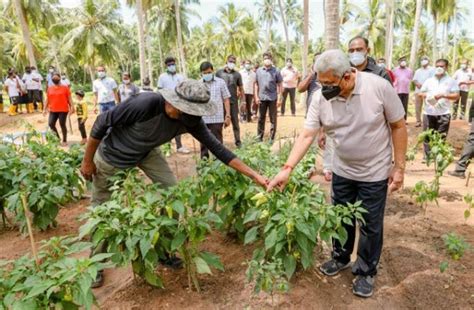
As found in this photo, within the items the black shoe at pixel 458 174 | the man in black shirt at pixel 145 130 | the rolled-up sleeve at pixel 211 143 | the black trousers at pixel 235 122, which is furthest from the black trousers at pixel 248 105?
the rolled-up sleeve at pixel 211 143

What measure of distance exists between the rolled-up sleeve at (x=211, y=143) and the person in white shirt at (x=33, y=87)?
508 inches

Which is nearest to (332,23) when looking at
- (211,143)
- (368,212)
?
(211,143)

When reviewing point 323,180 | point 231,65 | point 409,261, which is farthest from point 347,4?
point 409,261

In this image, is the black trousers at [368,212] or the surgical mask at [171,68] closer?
the black trousers at [368,212]

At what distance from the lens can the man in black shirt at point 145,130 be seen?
8.39ft

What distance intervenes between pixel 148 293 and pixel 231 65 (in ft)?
18.5

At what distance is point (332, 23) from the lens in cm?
560

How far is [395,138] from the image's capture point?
244 cm

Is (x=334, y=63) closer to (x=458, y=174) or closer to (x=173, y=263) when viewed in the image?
(x=173, y=263)

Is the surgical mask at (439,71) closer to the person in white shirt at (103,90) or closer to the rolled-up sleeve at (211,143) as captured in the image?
the rolled-up sleeve at (211,143)

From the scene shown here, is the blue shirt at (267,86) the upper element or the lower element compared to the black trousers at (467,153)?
upper

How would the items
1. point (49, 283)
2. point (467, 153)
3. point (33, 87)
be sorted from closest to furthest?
point (49, 283) < point (467, 153) < point (33, 87)

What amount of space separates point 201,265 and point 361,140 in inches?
52.6

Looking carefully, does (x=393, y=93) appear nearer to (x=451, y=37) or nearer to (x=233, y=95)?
(x=233, y=95)
